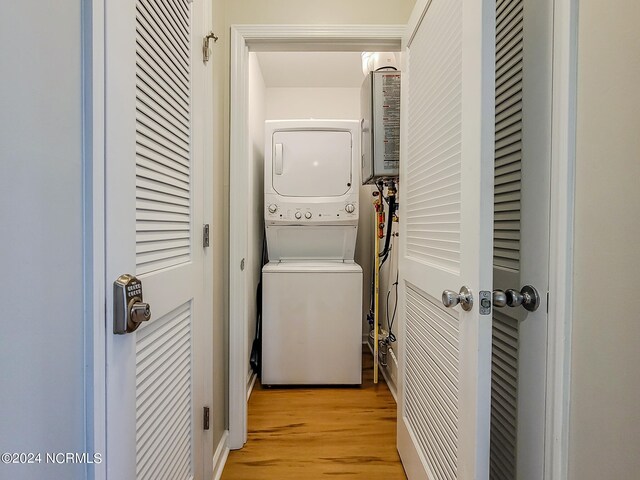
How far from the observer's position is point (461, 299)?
85 cm

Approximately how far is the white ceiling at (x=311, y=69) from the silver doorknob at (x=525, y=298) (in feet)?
7.49

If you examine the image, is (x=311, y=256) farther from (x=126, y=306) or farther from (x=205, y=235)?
(x=126, y=306)

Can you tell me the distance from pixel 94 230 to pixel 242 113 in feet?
3.90

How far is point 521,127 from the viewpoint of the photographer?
0.87 metres

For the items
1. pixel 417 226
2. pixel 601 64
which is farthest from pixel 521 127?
pixel 417 226

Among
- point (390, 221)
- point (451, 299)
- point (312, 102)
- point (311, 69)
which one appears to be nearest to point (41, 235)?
point (451, 299)

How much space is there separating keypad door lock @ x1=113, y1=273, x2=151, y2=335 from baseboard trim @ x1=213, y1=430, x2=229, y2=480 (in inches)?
44.2

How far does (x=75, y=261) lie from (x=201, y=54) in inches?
36.8

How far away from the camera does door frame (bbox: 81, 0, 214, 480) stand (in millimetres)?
563

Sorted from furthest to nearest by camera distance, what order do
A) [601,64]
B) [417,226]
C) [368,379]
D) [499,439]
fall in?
[368,379] < [417,226] < [499,439] < [601,64]

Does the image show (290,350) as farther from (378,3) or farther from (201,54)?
(378,3)

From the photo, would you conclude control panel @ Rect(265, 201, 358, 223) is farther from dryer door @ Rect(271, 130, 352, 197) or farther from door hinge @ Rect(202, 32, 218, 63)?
door hinge @ Rect(202, 32, 218, 63)

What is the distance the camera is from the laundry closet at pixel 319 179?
2271 mm

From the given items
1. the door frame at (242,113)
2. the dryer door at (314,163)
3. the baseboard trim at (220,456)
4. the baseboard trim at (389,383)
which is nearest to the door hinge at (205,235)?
the door frame at (242,113)
